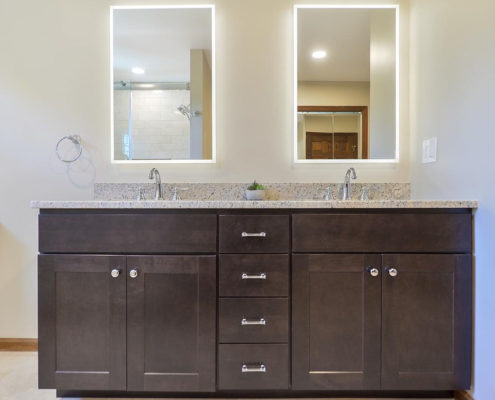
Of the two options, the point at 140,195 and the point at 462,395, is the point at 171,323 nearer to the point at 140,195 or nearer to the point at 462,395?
the point at 140,195

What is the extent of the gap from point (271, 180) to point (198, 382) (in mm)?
1087

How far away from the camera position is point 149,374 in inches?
48.2

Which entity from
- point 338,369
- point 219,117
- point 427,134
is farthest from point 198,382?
point 427,134

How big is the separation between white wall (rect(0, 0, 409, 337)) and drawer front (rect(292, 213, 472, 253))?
0.61 meters

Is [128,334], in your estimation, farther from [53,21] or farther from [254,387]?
[53,21]

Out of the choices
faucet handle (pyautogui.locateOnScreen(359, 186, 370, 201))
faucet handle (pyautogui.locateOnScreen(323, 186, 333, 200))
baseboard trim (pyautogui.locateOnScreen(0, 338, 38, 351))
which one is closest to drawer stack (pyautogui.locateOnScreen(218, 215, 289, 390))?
faucet handle (pyautogui.locateOnScreen(323, 186, 333, 200))

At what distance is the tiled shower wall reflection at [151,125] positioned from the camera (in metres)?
1.82

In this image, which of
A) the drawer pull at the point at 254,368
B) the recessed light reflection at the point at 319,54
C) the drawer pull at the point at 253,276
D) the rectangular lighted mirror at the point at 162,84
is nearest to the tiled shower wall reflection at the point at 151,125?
the rectangular lighted mirror at the point at 162,84

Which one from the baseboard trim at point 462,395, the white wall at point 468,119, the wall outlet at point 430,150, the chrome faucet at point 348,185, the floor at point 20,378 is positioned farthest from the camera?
the chrome faucet at point 348,185

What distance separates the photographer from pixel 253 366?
48.5 inches

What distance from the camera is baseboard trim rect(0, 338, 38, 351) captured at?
5.83 ft

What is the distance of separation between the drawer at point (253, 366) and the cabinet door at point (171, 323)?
0.05 meters

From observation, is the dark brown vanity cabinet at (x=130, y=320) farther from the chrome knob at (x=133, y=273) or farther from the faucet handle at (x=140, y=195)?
the faucet handle at (x=140, y=195)

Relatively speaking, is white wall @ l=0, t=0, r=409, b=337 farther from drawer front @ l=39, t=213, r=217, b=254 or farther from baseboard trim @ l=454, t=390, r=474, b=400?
baseboard trim @ l=454, t=390, r=474, b=400
